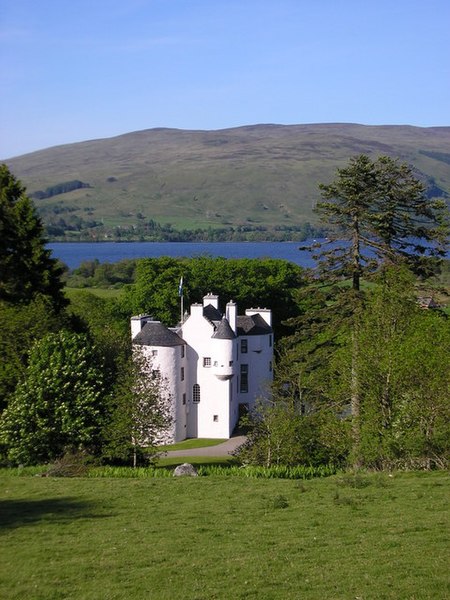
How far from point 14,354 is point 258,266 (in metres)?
45.5

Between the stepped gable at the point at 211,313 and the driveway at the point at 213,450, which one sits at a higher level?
the stepped gable at the point at 211,313

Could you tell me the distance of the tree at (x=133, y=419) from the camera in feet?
127

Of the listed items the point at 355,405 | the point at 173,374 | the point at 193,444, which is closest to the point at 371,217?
the point at 355,405

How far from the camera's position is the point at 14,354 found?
4272 centimetres

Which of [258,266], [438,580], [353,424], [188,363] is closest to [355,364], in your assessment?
[353,424]

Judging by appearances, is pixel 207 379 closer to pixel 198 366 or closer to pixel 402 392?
pixel 198 366

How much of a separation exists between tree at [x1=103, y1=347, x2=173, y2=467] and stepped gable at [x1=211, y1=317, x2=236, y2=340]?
1620 cm

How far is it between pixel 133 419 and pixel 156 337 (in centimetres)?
1839

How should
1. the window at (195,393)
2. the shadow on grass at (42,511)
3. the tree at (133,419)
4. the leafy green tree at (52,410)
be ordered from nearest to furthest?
the shadow on grass at (42,511) < the tree at (133,419) < the leafy green tree at (52,410) < the window at (195,393)

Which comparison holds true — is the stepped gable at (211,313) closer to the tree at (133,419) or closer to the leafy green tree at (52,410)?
the tree at (133,419)

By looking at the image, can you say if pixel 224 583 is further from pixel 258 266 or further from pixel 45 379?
pixel 258 266

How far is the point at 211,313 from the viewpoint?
61188 millimetres

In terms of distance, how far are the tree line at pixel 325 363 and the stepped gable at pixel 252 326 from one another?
41.0 feet

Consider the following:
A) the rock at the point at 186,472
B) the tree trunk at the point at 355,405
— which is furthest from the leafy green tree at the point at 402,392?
the rock at the point at 186,472
